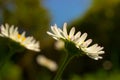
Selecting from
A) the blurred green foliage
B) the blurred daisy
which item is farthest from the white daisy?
the blurred green foliage

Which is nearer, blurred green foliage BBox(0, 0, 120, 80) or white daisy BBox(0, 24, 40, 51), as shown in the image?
white daisy BBox(0, 24, 40, 51)

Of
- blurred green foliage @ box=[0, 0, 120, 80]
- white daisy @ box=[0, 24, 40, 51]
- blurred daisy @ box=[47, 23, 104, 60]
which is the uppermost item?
blurred green foliage @ box=[0, 0, 120, 80]

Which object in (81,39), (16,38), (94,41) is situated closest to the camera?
(81,39)

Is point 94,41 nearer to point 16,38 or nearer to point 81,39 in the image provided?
point 16,38

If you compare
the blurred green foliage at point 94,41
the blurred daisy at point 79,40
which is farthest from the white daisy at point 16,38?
the blurred green foliage at point 94,41

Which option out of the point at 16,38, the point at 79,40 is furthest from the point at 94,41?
the point at 79,40

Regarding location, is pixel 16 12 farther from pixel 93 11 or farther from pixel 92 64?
pixel 92 64

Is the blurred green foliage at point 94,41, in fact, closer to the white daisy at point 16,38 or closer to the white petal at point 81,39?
the white daisy at point 16,38

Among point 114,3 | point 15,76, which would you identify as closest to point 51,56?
point 114,3

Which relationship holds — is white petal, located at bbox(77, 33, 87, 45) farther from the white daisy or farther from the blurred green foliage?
the blurred green foliage
